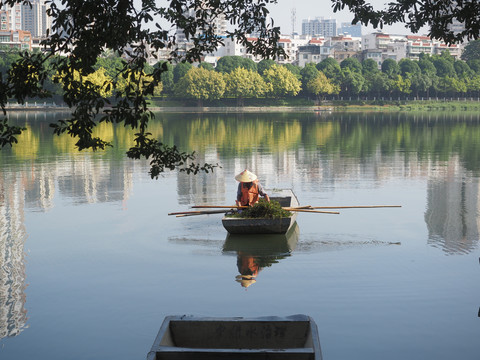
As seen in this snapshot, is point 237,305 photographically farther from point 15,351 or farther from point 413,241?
point 413,241

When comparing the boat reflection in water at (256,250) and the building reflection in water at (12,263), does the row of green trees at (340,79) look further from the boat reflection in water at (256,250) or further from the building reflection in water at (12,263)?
the boat reflection in water at (256,250)

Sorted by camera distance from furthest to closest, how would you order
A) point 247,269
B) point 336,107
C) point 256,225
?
point 336,107 → point 256,225 → point 247,269

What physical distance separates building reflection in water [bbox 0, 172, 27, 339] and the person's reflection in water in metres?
4.33

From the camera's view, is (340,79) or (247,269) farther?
(340,79)

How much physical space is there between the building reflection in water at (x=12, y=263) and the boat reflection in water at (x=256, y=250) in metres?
4.41

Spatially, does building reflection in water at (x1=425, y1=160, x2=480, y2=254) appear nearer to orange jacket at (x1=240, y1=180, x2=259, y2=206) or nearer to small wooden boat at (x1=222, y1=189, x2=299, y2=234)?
small wooden boat at (x1=222, y1=189, x2=299, y2=234)

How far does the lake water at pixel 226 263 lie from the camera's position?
12047 mm

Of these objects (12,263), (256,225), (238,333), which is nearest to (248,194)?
(256,225)

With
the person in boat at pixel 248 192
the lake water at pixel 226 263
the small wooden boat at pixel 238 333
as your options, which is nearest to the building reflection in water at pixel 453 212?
the lake water at pixel 226 263

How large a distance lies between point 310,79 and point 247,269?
4978 inches

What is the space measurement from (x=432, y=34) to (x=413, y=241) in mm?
6986

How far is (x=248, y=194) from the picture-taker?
1944 cm

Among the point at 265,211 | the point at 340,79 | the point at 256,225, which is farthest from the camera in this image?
the point at 340,79

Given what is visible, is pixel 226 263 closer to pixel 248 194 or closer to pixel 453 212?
pixel 248 194
